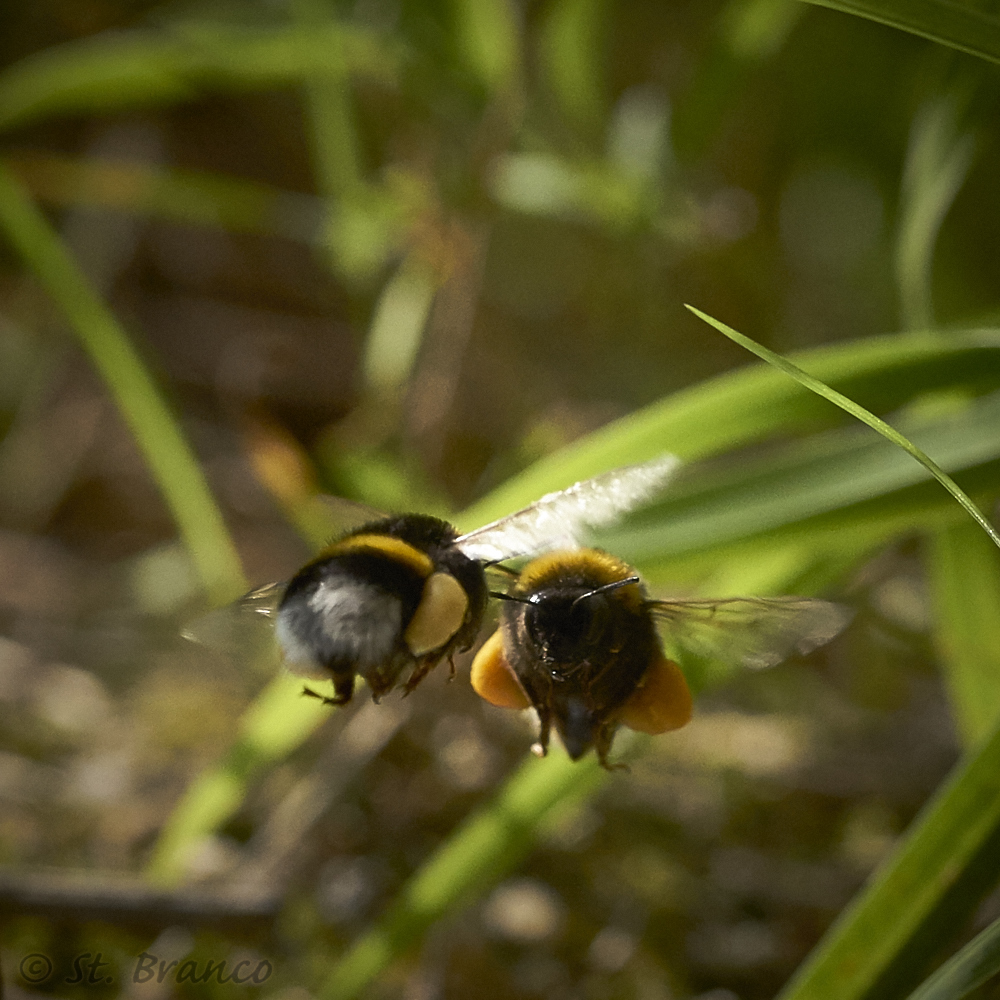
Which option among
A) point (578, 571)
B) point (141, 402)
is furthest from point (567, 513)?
point (141, 402)

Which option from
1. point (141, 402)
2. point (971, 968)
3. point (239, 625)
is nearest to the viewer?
point (971, 968)

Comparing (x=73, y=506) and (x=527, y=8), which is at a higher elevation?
(x=527, y=8)

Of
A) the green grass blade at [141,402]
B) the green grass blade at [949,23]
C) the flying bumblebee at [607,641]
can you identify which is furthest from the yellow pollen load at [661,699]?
the green grass blade at [141,402]

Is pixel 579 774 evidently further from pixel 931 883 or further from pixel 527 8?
pixel 527 8

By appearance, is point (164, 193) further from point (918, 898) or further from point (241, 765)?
point (918, 898)

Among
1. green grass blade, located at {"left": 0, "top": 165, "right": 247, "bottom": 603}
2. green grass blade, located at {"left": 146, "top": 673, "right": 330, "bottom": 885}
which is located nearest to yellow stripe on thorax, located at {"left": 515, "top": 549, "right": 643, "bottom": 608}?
green grass blade, located at {"left": 146, "top": 673, "right": 330, "bottom": 885}

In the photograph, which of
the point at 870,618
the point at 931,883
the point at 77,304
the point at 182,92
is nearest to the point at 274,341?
the point at 182,92

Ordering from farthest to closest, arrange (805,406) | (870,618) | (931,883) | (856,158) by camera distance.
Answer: (856,158) → (870,618) → (805,406) → (931,883)

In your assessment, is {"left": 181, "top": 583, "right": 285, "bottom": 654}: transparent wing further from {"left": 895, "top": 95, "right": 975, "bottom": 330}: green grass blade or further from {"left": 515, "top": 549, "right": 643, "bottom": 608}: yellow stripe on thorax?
{"left": 895, "top": 95, "right": 975, "bottom": 330}: green grass blade
